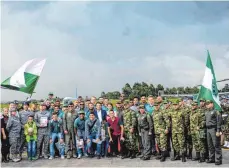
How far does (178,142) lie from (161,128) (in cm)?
62

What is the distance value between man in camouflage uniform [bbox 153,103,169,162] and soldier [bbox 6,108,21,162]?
424 centimetres

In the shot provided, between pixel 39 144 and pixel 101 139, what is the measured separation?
198 cm

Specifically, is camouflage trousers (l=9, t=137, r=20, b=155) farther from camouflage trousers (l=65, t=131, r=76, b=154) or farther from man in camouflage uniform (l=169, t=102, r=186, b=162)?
man in camouflage uniform (l=169, t=102, r=186, b=162)

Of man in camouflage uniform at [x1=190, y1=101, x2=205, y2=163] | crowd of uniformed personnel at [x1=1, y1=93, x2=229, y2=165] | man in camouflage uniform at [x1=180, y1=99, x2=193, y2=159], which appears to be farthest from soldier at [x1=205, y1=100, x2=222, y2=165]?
man in camouflage uniform at [x1=180, y1=99, x2=193, y2=159]

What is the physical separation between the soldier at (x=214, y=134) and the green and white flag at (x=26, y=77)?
614cm

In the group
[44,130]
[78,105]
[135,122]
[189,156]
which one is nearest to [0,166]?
[44,130]

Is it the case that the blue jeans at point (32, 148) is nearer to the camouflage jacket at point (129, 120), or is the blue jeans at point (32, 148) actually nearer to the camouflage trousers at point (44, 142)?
the camouflage trousers at point (44, 142)

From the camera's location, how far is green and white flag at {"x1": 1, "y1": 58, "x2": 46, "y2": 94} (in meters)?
11.8

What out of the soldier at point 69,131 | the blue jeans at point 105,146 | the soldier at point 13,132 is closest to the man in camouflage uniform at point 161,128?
the blue jeans at point 105,146

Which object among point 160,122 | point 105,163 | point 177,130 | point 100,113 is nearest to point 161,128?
point 160,122

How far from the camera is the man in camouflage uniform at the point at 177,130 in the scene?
31.2 ft

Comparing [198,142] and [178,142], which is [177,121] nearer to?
[178,142]

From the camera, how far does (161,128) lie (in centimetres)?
975

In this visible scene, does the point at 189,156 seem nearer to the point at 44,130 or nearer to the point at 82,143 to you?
the point at 82,143
